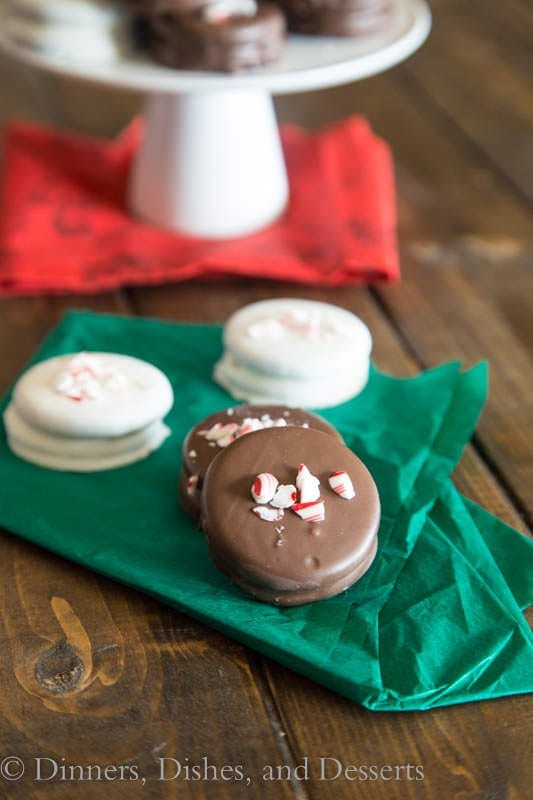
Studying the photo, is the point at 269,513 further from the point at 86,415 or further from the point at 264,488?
the point at 86,415

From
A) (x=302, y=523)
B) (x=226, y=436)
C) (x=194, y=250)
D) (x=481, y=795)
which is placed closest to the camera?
(x=481, y=795)

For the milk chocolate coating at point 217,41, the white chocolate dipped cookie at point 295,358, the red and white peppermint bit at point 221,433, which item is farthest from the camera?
the milk chocolate coating at point 217,41

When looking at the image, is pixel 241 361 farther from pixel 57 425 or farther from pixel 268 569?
pixel 268 569

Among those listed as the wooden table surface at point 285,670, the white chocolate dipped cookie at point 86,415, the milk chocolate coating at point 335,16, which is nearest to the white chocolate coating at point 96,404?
the white chocolate dipped cookie at point 86,415

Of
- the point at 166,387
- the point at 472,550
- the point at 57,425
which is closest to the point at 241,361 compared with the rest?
the point at 166,387

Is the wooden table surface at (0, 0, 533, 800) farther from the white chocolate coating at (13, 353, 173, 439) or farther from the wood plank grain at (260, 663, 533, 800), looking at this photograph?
the white chocolate coating at (13, 353, 173, 439)

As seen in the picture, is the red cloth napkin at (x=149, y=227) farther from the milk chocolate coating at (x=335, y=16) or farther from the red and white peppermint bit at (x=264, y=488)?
the red and white peppermint bit at (x=264, y=488)

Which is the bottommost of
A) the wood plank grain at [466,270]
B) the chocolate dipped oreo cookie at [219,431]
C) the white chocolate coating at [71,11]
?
the wood plank grain at [466,270]

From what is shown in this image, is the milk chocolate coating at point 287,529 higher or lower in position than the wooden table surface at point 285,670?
higher

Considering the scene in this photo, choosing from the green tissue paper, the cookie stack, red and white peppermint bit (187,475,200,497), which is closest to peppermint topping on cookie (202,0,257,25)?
the cookie stack
